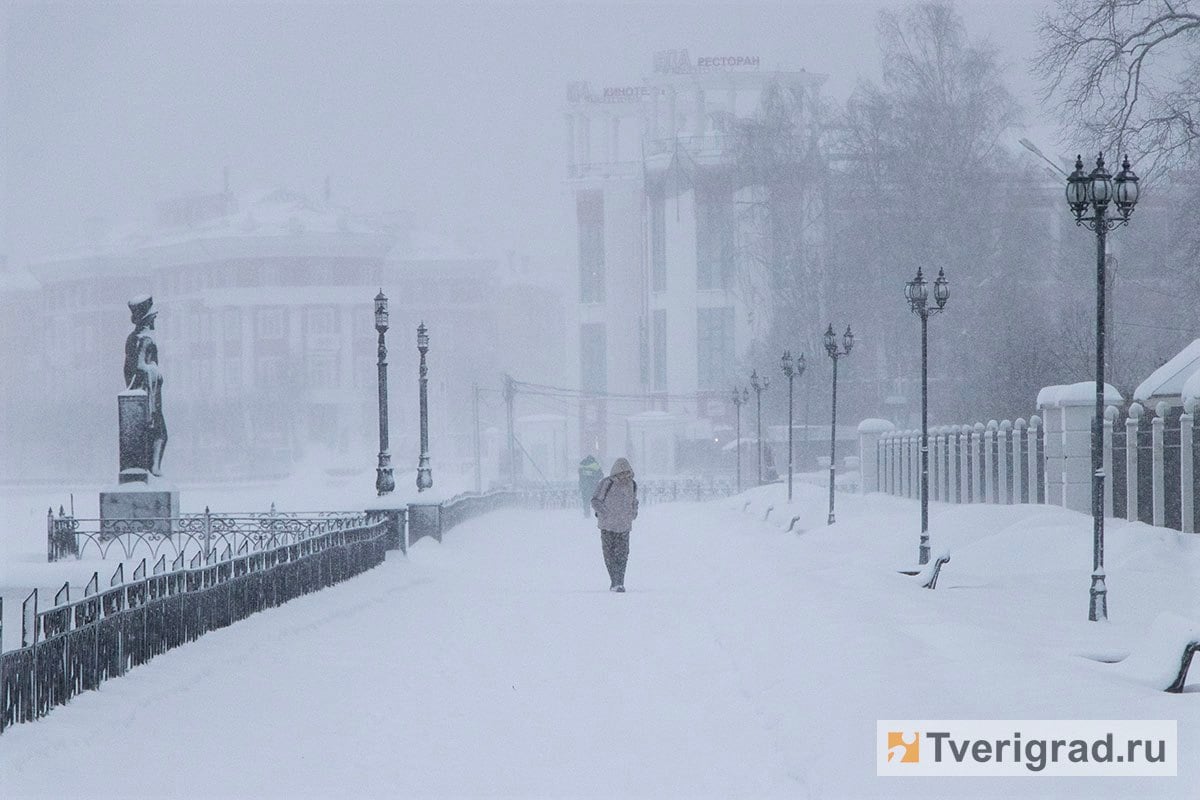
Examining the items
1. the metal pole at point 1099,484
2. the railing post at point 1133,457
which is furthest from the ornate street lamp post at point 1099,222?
the railing post at point 1133,457

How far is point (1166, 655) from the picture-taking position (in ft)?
31.3

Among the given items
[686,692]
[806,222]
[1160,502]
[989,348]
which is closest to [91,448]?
[806,222]

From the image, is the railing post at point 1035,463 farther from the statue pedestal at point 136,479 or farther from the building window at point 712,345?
the building window at point 712,345

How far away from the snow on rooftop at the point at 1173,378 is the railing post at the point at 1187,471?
420 cm

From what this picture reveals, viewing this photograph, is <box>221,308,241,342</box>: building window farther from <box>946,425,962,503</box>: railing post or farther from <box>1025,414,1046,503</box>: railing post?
<box>1025,414,1046,503</box>: railing post

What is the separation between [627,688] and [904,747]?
3.88 m

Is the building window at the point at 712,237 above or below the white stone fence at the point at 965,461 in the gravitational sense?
above

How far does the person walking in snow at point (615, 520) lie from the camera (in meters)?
20.1

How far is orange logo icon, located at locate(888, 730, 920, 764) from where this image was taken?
805 cm

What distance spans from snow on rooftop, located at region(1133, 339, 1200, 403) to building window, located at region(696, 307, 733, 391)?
53.4m

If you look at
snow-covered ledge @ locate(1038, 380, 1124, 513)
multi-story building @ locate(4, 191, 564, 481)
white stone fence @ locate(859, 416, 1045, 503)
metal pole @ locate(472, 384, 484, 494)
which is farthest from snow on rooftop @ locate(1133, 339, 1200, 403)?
multi-story building @ locate(4, 191, 564, 481)

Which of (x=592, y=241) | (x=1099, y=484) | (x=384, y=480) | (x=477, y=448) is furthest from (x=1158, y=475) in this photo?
(x=592, y=241)

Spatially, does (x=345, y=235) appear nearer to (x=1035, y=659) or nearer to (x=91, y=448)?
(x=91, y=448)

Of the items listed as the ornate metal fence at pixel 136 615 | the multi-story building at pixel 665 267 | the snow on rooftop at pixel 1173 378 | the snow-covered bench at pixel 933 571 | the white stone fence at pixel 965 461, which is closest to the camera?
the ornate metal fence at pixel 136 615
